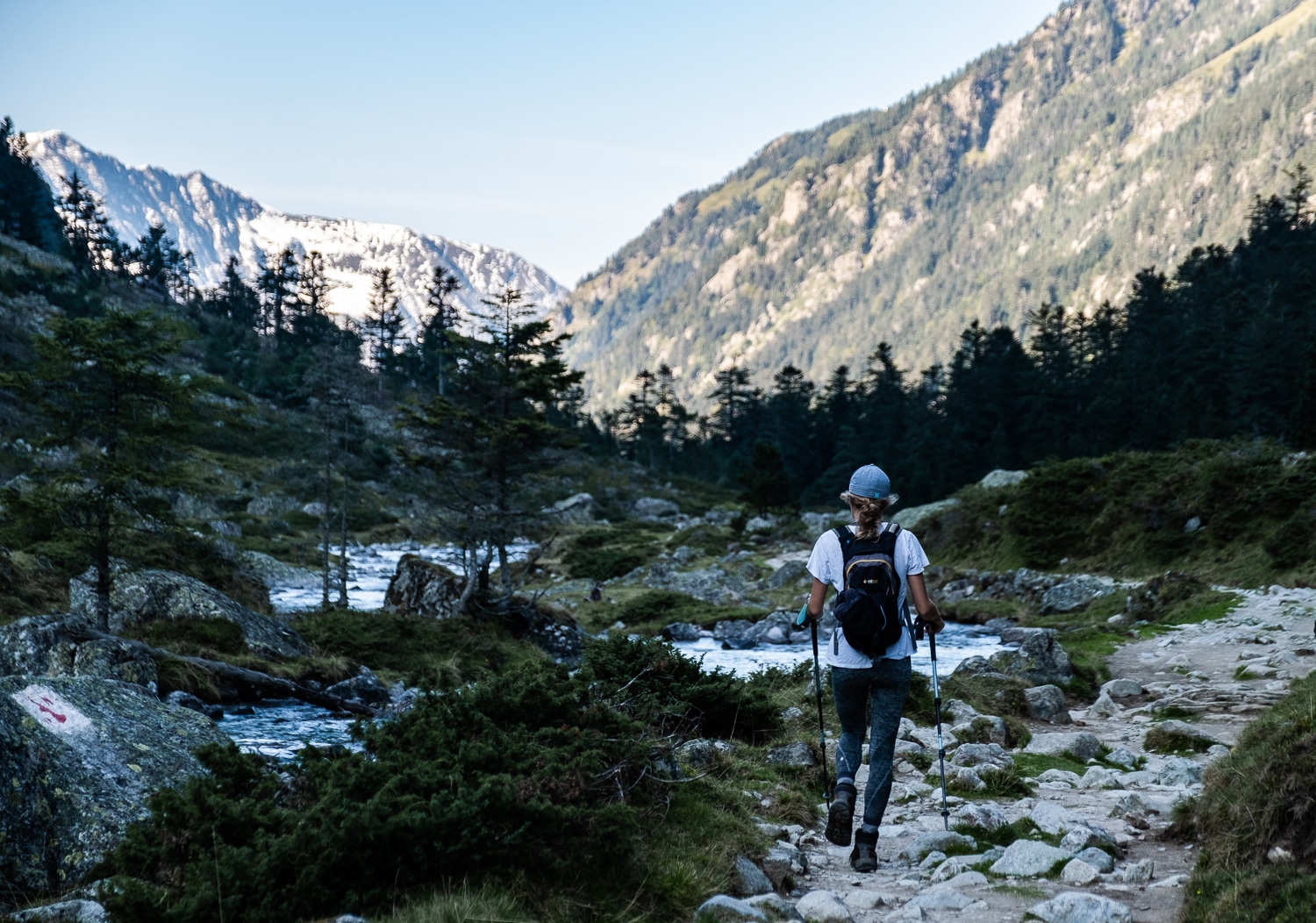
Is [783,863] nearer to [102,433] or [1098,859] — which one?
[1098,859]

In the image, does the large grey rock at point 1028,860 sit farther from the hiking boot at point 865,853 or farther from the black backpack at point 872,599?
the black backpack at point 872,599

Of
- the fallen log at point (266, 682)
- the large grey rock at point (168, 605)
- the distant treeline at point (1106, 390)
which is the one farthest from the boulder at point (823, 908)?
the distant treeline at point (1106, 390)

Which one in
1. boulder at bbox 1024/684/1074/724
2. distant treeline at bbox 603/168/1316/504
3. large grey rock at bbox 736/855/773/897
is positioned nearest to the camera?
large grey rock at bbox 736/855/773/897

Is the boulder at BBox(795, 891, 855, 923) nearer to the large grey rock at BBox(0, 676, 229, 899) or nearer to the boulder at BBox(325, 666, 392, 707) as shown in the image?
the large grey rock at BBox(0, 676, 229, 899)

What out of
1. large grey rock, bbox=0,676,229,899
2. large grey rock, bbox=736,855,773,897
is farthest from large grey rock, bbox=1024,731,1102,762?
large grey rock, bbox=0,676,229,899

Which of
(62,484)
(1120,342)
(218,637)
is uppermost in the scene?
(1120,342)

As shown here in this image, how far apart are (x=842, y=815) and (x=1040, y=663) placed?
1057 centimetres

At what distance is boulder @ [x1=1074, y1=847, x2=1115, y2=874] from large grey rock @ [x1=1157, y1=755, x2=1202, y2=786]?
3442 millimetres

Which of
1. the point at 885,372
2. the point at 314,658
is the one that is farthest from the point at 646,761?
the point at 885,372

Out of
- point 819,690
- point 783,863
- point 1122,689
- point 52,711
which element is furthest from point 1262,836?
point 1122,689

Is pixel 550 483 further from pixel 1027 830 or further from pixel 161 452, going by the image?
pixel 1027 830

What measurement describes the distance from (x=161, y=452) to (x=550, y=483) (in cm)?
1345

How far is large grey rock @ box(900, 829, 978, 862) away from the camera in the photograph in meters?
6.71

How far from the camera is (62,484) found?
16141 mm
